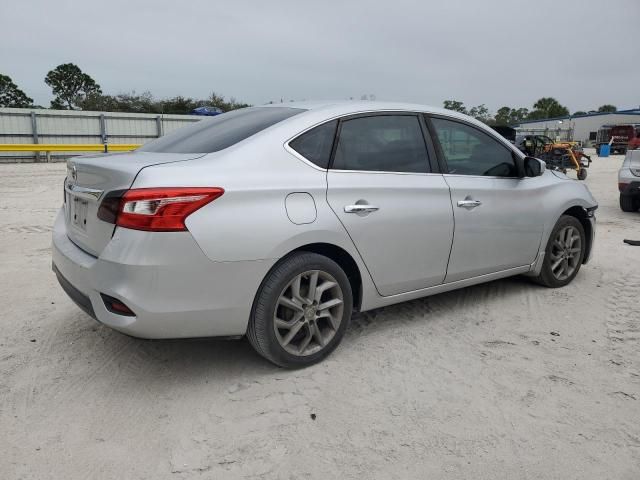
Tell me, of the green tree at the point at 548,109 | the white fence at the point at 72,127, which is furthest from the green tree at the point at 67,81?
the green tree at the point at 548,109

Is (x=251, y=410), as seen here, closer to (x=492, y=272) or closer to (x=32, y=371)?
(x=32, y=371)

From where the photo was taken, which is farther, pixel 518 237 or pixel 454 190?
pixel 518 237

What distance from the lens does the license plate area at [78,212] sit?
2893 millimetres

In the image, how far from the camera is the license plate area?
2893 millimetres

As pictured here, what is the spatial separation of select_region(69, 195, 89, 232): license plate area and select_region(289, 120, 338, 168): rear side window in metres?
1.19

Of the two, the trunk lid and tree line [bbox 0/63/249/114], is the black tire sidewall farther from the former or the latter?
tree line [bbox 0/63/249/114]

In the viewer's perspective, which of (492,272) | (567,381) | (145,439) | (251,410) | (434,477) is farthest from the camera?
(492,272)

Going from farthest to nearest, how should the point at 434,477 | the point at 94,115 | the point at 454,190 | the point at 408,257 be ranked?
the point at 94,115 → the point at 454,190 → the point at 408,257 → the point at 434,477

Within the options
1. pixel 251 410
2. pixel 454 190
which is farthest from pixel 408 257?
pixel 251 410

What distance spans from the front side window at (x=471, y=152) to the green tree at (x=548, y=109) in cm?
10665

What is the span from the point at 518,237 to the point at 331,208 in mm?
1898

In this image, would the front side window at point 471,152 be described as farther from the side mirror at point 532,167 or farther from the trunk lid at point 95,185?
the trunk lid at point 95,185

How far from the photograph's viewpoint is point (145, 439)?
2438mm

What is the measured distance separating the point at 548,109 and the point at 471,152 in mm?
111048
